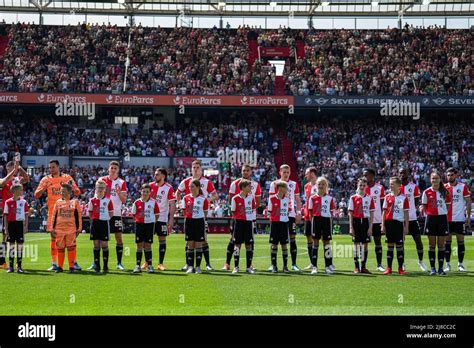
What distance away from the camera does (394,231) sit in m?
19.0

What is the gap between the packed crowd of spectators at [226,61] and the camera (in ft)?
178

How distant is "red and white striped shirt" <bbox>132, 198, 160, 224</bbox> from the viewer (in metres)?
19.3

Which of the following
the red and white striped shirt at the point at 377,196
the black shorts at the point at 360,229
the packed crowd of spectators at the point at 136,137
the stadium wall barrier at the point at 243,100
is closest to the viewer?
the black shorts at the point at 360,229

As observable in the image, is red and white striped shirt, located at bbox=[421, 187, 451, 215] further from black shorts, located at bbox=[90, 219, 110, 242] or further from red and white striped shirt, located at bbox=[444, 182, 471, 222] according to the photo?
black shorts, located at bbox=[90, 219, 110, 242]

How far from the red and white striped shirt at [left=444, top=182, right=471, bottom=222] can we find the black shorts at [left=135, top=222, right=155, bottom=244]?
7414mm

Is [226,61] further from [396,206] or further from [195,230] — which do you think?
[195,230]

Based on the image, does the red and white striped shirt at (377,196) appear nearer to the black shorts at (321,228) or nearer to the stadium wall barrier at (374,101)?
the black shorts at (321,228)

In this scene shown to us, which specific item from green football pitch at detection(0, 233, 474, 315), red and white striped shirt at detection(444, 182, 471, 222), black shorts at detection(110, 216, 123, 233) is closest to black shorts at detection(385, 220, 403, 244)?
green football pitch at detection(0, 233, 474, 315)

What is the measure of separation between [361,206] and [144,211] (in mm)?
5276

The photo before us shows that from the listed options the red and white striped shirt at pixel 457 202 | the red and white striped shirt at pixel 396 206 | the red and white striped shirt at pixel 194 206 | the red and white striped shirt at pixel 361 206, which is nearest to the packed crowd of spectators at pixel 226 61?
the red and white striped shirt at pixel 457 202

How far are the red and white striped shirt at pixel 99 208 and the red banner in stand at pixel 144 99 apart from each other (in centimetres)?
3417

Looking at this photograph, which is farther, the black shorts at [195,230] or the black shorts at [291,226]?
the black shorts at [291,226]

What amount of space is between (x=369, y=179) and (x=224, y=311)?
8.43 meters
